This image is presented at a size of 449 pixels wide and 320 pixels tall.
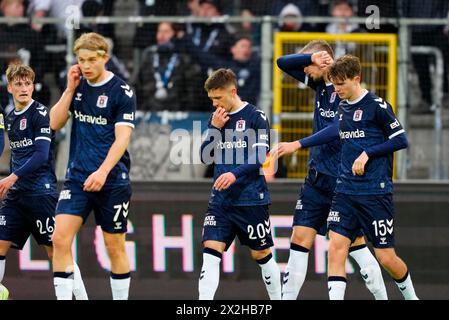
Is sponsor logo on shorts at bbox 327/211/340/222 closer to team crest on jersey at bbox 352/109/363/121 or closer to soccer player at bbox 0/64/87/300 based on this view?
team crest on jersey at bbox 352/109/363/121

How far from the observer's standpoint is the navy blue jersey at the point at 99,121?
390 inches

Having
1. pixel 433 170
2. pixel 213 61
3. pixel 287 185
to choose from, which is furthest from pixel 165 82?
pixel 433 170

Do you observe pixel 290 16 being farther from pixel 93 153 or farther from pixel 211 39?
pixel 93 153

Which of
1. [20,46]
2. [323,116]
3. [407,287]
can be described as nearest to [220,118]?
[323,116]

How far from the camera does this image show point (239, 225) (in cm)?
1037

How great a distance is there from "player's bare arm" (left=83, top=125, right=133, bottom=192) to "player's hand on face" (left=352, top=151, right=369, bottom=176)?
1.91 metres

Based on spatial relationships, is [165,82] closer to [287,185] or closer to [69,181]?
[287,185]

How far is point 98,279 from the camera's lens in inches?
506

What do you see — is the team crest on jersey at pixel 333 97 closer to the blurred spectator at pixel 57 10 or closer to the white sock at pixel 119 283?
the white sock at pixel 119 283

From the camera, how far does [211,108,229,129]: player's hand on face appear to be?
10211mm

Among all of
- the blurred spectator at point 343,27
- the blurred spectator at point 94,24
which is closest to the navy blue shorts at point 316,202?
the blurred spectator at point 343,27

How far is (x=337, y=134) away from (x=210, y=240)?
4.74 ft

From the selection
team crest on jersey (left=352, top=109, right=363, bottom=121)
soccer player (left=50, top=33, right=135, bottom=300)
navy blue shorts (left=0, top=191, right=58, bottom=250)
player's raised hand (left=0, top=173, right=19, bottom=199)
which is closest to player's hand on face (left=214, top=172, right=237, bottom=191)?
soccer player (left=50, top=33, right=135, bottom=300)

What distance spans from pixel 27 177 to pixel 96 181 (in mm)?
1287
